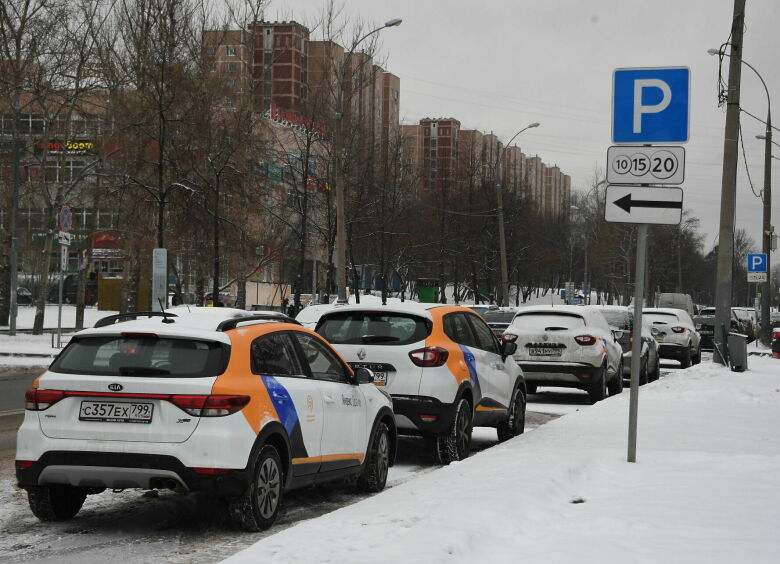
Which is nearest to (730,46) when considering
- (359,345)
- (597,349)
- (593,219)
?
(597,349)

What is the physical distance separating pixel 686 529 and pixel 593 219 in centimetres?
9894

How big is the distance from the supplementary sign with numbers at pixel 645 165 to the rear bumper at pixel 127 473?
4473mm

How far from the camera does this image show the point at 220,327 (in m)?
7.18

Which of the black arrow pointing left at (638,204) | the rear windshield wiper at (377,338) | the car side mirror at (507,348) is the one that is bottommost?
the car side mirror at (507,348)

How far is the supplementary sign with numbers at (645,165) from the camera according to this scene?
940cm

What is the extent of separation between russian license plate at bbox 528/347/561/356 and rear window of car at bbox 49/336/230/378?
11.5 m

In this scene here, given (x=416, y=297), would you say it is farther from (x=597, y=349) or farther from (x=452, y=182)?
(x=597, y=349)

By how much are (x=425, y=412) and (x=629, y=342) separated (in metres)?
13.3

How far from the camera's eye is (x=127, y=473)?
6703 millimetres

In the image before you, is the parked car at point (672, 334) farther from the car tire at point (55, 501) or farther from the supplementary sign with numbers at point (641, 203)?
the car tire at point (55, 501)

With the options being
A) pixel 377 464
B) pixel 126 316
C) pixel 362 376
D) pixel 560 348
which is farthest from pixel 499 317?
pixel 126 316

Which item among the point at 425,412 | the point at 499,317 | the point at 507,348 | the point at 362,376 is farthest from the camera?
the point at 499,317

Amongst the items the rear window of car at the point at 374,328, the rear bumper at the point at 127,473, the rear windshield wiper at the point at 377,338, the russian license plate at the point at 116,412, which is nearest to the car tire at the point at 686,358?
the rear window of car at the point at 374,328

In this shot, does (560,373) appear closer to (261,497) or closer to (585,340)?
(585,340)
